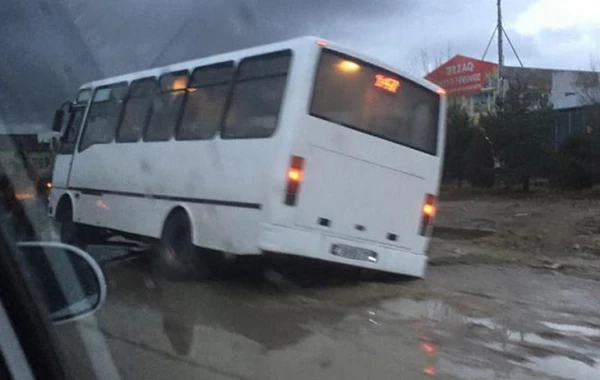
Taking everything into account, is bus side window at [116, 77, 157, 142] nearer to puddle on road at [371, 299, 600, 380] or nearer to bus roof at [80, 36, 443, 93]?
bus roof at [80, 36, 443, 93]

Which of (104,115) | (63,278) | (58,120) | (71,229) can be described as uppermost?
(104,115)

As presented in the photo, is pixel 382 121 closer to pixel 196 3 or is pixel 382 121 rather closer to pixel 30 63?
pixel 196 3

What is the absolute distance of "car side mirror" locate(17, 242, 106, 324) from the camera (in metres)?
3.17

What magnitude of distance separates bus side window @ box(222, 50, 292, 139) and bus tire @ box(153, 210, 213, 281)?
1.34 metres

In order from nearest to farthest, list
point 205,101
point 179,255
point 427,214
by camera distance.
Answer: point 205,101 < point 179,255 < point 427,214

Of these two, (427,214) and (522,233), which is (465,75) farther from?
(427,214)

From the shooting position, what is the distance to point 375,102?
11695 millimetres

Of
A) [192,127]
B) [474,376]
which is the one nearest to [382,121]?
[192,127]

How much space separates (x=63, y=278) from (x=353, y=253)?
840 cm

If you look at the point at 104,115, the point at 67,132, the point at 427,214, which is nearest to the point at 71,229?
the point at 67,132

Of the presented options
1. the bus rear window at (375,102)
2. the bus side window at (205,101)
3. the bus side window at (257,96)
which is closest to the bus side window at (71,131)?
the bus side window at (205,101)

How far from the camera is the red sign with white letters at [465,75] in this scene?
78.2 ft

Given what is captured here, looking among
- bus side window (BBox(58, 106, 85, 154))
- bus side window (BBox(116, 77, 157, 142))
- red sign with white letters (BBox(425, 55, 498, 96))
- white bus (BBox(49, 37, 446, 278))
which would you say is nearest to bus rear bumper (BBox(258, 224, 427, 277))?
white bus (BBox(49, 37, 446, 278))

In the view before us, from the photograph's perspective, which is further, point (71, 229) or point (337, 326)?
point (71, 229)
